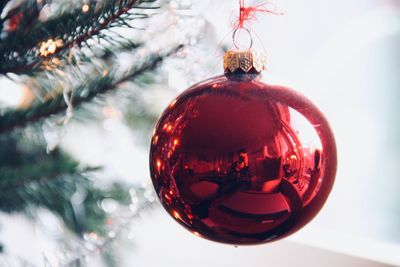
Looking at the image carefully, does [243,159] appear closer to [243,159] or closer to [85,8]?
[243,159]

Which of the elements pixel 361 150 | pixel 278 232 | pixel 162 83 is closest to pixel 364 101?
pixel 361 150

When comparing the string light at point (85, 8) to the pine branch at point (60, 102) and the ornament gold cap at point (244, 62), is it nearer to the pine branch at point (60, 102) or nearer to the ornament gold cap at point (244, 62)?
the pine branch at point (60, 102)

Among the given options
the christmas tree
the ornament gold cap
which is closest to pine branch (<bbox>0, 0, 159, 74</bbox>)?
the christmas tree

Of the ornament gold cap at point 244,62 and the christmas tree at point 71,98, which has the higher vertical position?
the ornament gold cap at point 244,62

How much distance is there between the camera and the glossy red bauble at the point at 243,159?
0.33 meters

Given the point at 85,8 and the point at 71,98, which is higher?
the point at 85,8

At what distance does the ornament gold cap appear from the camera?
385mm

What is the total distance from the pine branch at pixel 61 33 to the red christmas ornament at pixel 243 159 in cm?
17

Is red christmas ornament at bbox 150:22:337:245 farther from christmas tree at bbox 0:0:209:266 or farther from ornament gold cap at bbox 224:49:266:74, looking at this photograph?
christmas tree at bbox 0:0:209:266

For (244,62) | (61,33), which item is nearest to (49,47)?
(61,33)

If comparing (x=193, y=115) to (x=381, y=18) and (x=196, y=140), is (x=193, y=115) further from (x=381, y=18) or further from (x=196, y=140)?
(x=381, y=18)

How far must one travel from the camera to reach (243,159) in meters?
Answer: 0.33

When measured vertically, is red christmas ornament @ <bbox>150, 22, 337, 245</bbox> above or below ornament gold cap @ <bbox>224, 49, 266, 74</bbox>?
below

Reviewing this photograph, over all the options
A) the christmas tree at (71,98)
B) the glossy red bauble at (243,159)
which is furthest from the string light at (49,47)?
the glossy red bauble at (243,159)
